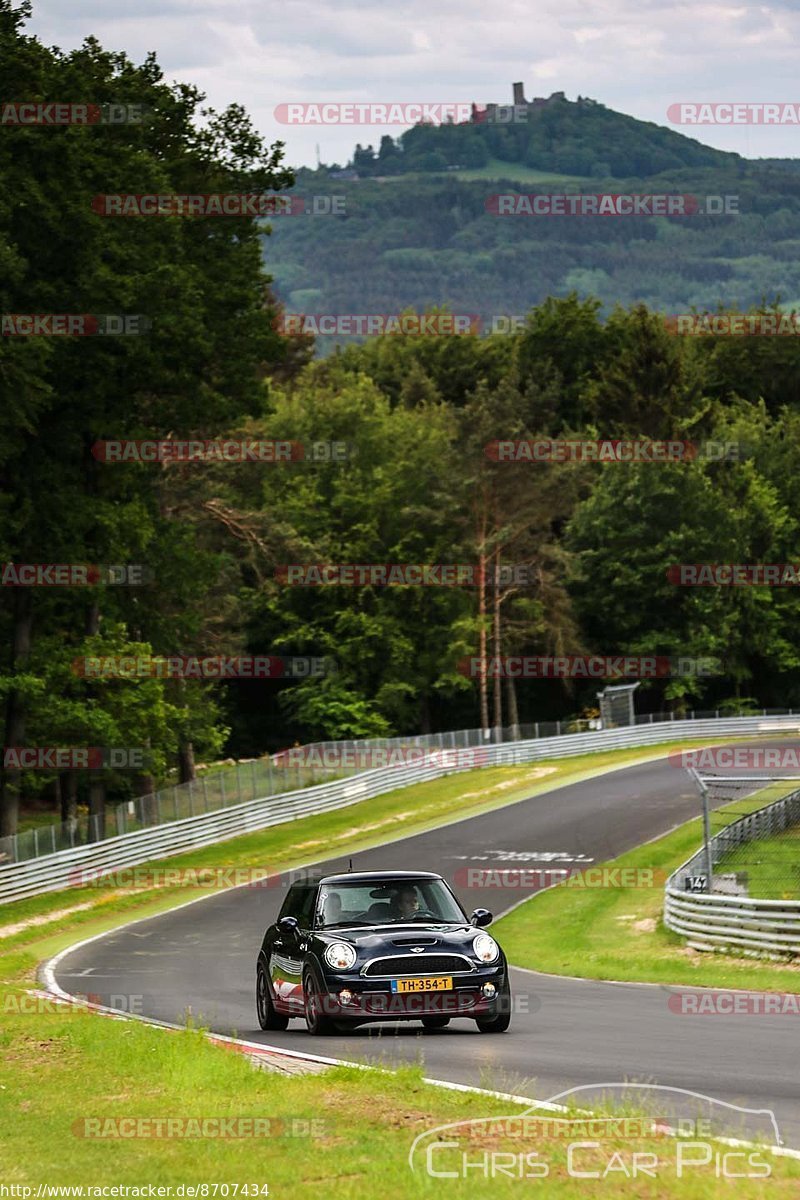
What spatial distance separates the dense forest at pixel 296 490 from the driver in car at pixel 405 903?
2308 centimetres

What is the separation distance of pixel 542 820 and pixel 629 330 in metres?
63.5

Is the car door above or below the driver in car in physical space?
below

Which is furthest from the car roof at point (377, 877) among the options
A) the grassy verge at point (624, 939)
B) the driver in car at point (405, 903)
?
the grassy verge at point (624, 939)

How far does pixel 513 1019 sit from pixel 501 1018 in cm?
161

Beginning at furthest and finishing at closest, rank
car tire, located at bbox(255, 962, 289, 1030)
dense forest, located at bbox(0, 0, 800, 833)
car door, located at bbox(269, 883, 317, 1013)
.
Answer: dense forest, located at bbox(0, 0, 800, 833) < car tire, located at bbox(255, 962, 289, 1030) < car door, located at bbox(269, 883, 317, 1013)

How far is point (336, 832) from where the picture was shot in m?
49.4

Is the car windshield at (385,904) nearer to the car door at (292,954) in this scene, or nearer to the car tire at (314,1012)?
the car door at (292,954)

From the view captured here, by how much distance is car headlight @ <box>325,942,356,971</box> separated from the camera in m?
15.5

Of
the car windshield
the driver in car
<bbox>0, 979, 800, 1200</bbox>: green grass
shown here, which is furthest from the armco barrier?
<bbox>0, 979, 800, 1200</bbox>: green grass

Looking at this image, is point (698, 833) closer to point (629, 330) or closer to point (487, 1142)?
point (487, 1142)

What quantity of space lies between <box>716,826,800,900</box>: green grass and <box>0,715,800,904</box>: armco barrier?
17322 millimetres

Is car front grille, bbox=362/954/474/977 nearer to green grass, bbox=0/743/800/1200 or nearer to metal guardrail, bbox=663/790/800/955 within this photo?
green grass, bbox=0/743/800/1200

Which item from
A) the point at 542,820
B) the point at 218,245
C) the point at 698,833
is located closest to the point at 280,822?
the point at 542,820

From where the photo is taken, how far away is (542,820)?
48250 millimetres
